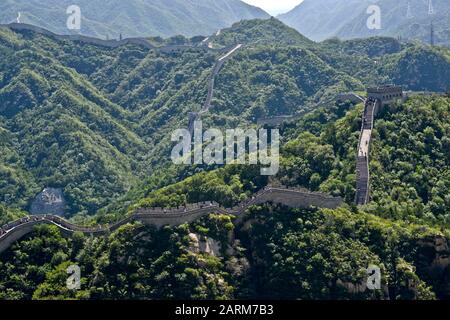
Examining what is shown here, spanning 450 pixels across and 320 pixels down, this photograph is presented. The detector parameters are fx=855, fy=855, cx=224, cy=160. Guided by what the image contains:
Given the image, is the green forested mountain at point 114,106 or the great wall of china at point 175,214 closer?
the great wall of china at point 175,214

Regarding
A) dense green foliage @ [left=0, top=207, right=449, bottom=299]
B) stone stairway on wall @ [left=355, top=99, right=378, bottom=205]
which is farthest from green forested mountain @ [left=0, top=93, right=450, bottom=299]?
stone stairway on wall @ [left=355, top=99, right=378, bottom=205]

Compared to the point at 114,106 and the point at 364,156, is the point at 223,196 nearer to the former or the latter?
the point at 364,156

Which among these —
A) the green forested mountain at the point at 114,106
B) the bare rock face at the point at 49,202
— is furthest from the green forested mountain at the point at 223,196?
the bare rock face at the point at 49,202

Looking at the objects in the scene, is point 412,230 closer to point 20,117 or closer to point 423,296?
point 423,296

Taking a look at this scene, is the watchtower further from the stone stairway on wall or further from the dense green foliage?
the dense green foliage

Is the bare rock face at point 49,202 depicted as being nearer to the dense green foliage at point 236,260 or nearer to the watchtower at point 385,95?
the watchtower at point 385,95

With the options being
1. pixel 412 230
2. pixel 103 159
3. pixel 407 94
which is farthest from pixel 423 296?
pixel 103 159

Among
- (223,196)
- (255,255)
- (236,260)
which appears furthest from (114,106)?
(236,260)
